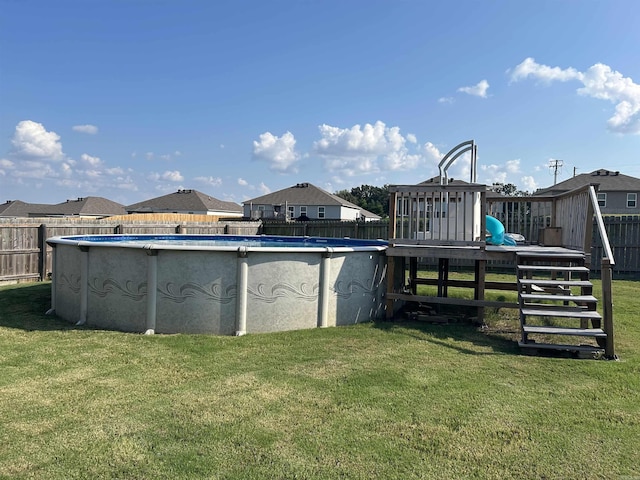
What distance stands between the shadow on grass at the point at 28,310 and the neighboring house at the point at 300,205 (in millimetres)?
30737

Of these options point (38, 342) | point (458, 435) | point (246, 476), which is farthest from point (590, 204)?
point (38, 342)

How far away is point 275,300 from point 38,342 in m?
2.85

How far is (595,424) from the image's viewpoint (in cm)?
311

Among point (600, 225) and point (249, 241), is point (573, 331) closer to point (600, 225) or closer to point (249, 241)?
point (600, 225)

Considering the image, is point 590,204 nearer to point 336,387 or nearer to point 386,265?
point 386,265

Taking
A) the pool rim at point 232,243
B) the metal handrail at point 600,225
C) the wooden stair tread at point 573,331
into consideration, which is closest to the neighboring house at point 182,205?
the pool rim at point 232,243

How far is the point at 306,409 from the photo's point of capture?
3268 mm

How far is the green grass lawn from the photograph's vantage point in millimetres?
2521

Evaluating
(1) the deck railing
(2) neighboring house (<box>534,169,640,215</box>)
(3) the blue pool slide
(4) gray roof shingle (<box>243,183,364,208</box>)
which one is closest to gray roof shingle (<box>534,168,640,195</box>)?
(2) neighboring house (<box>534,169,640,215</box>)

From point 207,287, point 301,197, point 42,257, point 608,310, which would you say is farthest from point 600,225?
point 301,197

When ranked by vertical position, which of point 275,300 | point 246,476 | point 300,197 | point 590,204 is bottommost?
point 246,476

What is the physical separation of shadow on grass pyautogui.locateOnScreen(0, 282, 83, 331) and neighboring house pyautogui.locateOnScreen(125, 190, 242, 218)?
1396 inches

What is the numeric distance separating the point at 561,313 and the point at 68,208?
170ft

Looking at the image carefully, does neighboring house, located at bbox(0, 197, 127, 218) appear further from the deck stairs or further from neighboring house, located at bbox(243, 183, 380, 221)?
the deck stairs
